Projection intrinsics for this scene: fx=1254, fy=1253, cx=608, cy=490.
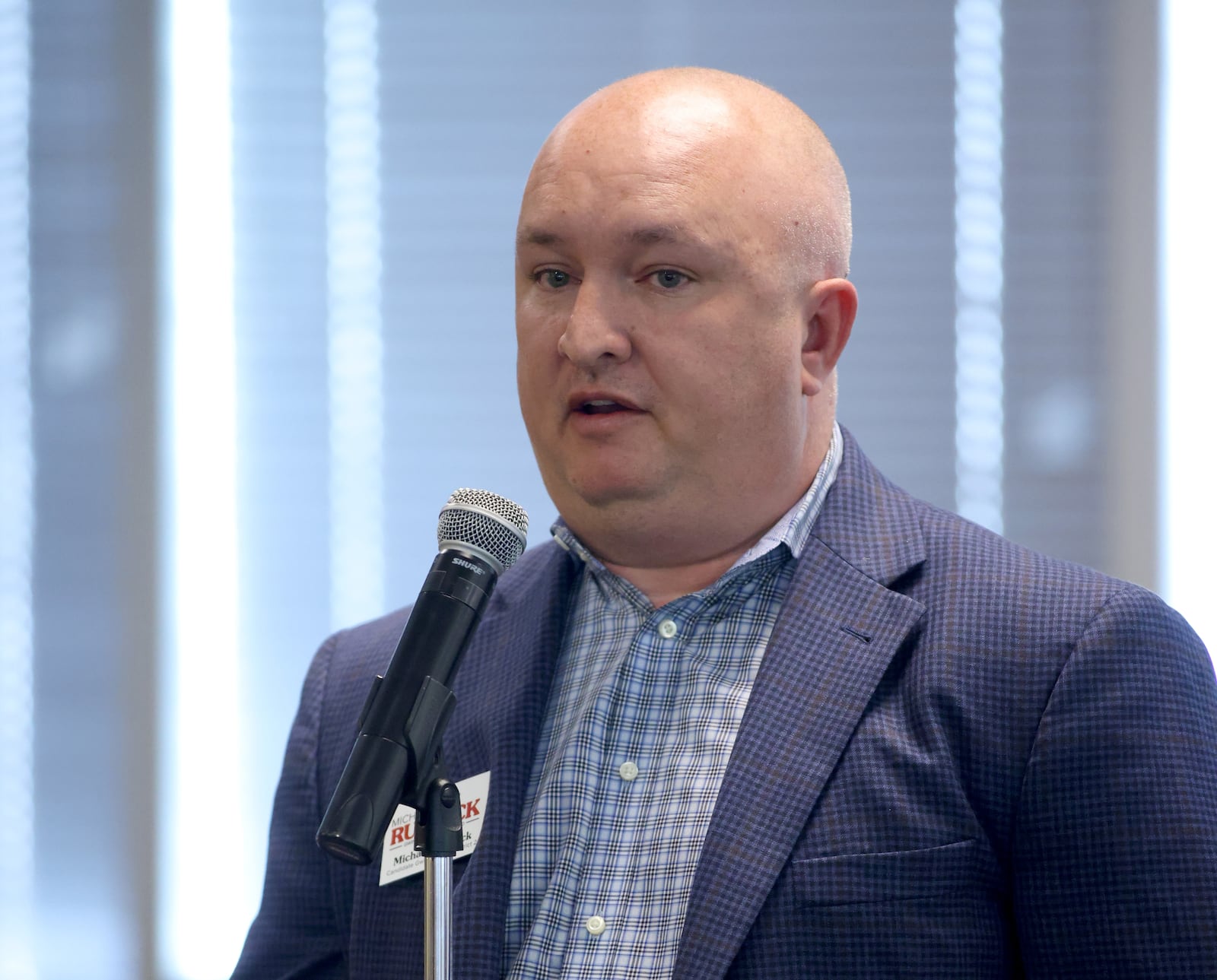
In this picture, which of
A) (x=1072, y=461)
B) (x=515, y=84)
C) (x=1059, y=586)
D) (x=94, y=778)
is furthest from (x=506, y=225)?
(x=1059, y=586)

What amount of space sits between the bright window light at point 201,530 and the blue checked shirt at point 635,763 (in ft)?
4.46

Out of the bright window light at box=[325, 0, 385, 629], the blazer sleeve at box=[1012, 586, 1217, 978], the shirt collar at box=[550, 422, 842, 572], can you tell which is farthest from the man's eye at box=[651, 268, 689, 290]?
the bright window light at box=[325, 0, 385, 629]

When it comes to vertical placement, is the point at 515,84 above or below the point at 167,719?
above

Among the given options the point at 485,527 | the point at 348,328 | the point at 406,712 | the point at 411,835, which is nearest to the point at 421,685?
the point at 406,712

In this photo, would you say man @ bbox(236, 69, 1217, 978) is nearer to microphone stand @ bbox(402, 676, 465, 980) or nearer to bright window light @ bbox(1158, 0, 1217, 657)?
microphone stand @ bbox(402, 676, 465, 980)

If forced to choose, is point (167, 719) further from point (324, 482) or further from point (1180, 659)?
point (1180, 659)

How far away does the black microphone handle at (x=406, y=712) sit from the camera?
3.23 ft

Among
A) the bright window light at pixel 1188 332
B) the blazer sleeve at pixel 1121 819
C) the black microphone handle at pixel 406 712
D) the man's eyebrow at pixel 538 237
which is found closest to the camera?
the black microphone handle at pixel 406 712

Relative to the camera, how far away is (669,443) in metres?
1.45

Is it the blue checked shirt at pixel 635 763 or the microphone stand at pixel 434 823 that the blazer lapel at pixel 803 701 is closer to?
the blue checked shirt at pixel 635 763

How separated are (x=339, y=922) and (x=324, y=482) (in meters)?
1.26

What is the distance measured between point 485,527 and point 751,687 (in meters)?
0.48

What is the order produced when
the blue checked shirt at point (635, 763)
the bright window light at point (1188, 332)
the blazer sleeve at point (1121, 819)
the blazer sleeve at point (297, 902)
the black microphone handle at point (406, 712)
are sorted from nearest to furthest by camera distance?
the black microphone handle at point (406, 712)
the blazer sleeve at point (1121, 819)
the blue checked shirt at point (635, 763)
the blazer sleeve at point (297, 902)
the bright window light at point (1188, 332)

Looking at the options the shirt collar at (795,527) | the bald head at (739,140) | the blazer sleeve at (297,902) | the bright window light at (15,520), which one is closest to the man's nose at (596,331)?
the bald head at (739,140)
